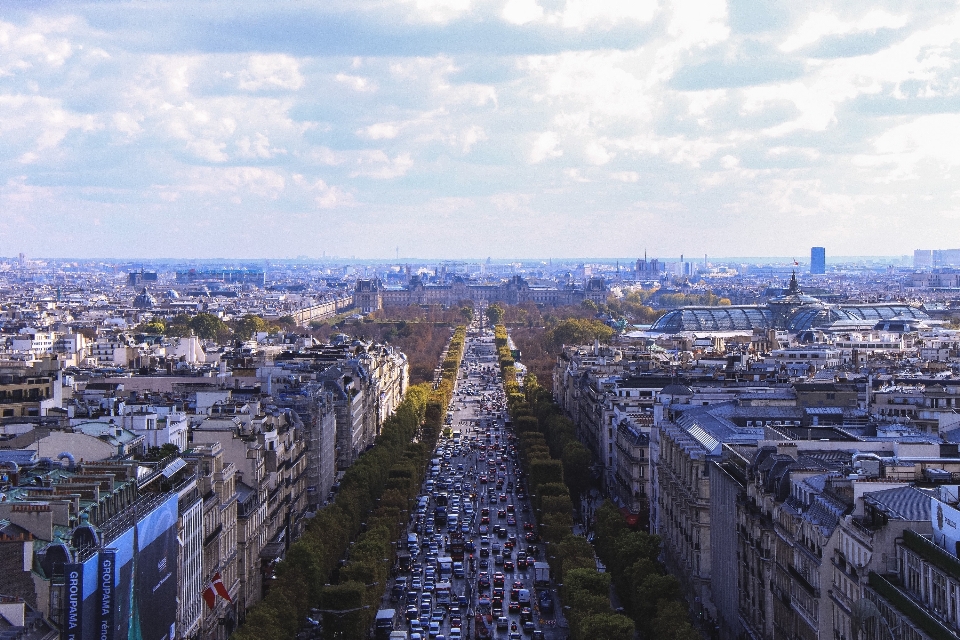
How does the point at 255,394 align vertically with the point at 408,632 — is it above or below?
above

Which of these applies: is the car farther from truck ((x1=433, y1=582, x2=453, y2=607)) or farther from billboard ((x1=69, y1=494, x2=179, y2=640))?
billboard ((x1=69, y1=494, x2=179, y2=640))

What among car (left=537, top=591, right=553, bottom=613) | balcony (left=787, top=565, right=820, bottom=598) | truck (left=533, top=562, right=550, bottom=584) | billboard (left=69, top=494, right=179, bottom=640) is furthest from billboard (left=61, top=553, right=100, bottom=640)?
truck (left=533, top=562, right=550, bottom=584)

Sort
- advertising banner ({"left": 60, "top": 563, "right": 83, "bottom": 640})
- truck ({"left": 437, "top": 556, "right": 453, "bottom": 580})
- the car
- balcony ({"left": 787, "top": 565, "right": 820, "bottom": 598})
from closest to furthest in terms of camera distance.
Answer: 1. advertising banner ({"left": 60, "top": 563, "right": 83, "bottom": 640})
2. balcony ({"left": 787, "top": 565, "right": 820, "bottom": 598})
3. the car
4. truck ({"left": 437, "top": 556, "right": 453, "bottom": 580})

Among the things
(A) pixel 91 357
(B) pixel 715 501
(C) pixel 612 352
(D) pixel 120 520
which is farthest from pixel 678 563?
(A) pixel 91 357

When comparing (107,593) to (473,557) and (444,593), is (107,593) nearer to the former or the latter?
(444,593)

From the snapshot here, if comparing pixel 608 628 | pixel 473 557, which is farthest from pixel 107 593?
pixel 473 557

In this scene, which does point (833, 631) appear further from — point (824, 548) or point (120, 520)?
point (120, 520)
